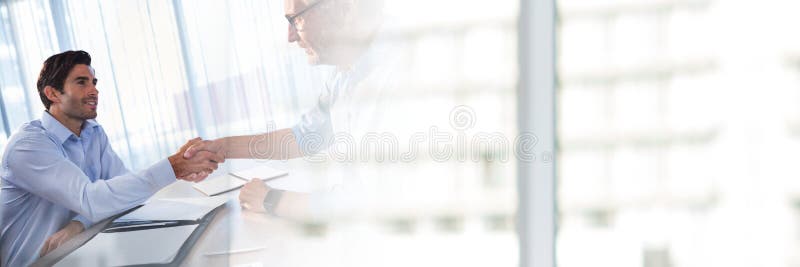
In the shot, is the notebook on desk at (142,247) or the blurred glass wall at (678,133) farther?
the blurred glass wall at (678,133)

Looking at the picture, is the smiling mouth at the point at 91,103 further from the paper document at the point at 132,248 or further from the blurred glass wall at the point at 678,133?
the blurred glass wall at the point at 678,133

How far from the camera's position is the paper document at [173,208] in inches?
33.4

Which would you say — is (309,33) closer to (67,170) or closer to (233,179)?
(233,179)

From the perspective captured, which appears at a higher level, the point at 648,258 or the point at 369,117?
the point at 369,117

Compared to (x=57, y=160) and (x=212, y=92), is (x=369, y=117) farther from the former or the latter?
(x=57, y=160)

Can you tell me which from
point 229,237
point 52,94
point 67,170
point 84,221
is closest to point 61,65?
point 52,94

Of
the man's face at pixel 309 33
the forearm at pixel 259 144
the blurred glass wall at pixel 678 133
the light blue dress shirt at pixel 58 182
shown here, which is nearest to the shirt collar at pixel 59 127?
the light blue dress shirt at pixel 58 182

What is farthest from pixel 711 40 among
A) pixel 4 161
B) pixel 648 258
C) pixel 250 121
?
pixel 4 161

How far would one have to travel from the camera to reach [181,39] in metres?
0.83

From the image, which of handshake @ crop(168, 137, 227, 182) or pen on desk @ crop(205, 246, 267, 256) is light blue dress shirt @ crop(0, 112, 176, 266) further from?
pen on desk @ crop(205, 246, 267, 256)

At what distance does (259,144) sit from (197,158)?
0.40ft

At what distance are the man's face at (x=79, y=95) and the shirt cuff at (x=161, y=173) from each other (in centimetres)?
17

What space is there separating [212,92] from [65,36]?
1.04 ft

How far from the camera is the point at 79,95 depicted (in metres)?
0.85
